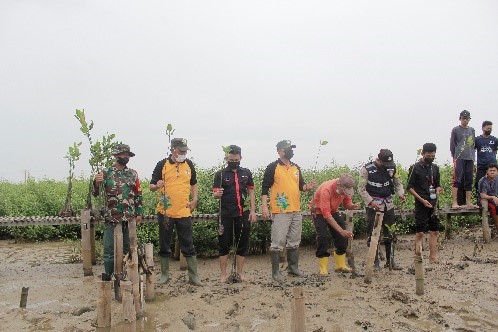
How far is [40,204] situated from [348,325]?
35.0 ft

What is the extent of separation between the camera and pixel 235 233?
25.0 ft

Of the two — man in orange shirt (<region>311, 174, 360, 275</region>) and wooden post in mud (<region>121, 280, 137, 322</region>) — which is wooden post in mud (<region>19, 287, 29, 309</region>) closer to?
wooden post in mud (<region>121, 280, 137, 322</region>)

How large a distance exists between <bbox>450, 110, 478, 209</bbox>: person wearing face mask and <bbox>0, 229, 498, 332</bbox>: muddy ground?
2385 millimetres

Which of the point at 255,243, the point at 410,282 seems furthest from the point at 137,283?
the point at 255,243

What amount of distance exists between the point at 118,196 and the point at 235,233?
1933 millimetres

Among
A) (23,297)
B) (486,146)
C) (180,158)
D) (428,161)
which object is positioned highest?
(486,146)

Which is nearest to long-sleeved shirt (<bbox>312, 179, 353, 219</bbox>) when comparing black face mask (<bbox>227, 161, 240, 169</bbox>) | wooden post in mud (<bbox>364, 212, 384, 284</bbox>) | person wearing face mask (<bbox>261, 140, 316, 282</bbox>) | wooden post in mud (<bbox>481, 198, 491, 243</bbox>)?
person wearing face mask (<bbox>261, 140, 316, 282</bbox>)

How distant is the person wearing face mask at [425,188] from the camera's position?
8.12 m

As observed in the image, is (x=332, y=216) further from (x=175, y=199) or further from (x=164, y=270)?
(x=164, y=270)

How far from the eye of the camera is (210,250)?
998cm

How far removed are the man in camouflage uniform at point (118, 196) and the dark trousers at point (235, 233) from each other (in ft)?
4.49

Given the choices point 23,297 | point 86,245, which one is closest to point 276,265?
point 86,245

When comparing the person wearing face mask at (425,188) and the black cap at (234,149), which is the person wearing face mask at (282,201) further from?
the person wearing face mask at (425,188)

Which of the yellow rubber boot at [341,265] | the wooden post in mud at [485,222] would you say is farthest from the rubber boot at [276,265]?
the wooden post in mud at [485,222]
